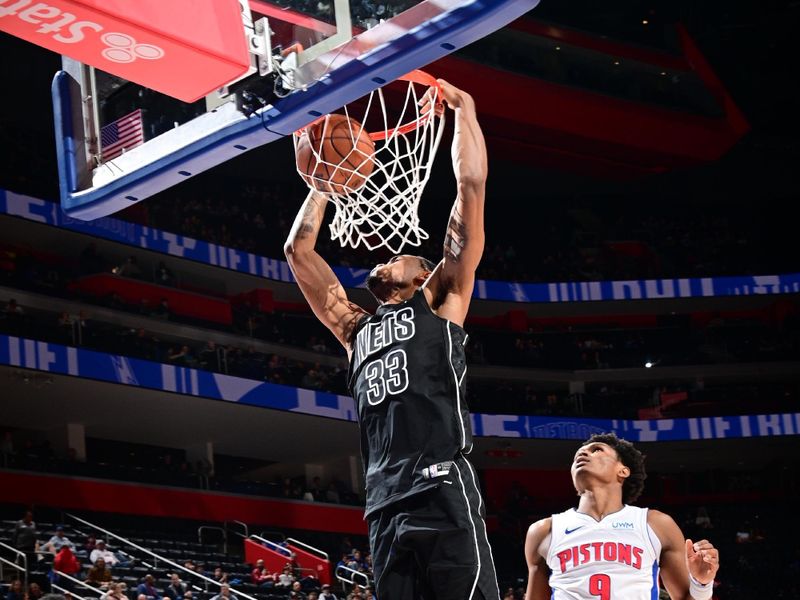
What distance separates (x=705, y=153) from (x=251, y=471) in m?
13.0

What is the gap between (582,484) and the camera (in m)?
4.68

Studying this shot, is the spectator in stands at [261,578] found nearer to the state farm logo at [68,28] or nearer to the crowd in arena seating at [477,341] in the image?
the crowd in arena seating at [477,341]

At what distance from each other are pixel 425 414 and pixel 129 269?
1891 centimetres

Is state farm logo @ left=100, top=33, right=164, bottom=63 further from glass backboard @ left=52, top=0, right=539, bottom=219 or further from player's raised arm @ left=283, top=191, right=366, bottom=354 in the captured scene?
player's raised arm @ left=283, top=191, right=366, bottom=354

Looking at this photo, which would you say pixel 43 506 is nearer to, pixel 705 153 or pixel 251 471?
pixel 251 471

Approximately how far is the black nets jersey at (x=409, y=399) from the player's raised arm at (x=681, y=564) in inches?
48.8

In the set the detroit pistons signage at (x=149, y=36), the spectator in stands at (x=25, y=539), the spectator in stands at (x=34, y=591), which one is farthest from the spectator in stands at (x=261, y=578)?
the detroit pistons signage at (x=149, y=36)

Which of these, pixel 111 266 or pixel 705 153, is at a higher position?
pixel 705 153

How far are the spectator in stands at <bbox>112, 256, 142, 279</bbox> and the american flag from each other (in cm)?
1700

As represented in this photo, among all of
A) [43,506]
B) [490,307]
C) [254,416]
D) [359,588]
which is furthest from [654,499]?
[43,506]

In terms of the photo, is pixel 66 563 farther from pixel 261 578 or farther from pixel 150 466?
pixel 150 466

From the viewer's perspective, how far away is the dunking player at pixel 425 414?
3.44 m

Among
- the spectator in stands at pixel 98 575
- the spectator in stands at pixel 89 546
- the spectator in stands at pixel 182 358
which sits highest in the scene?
the spectator in stands at pixel 182 358

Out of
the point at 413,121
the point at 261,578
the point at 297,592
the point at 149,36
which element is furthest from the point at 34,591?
the point at 149,36
